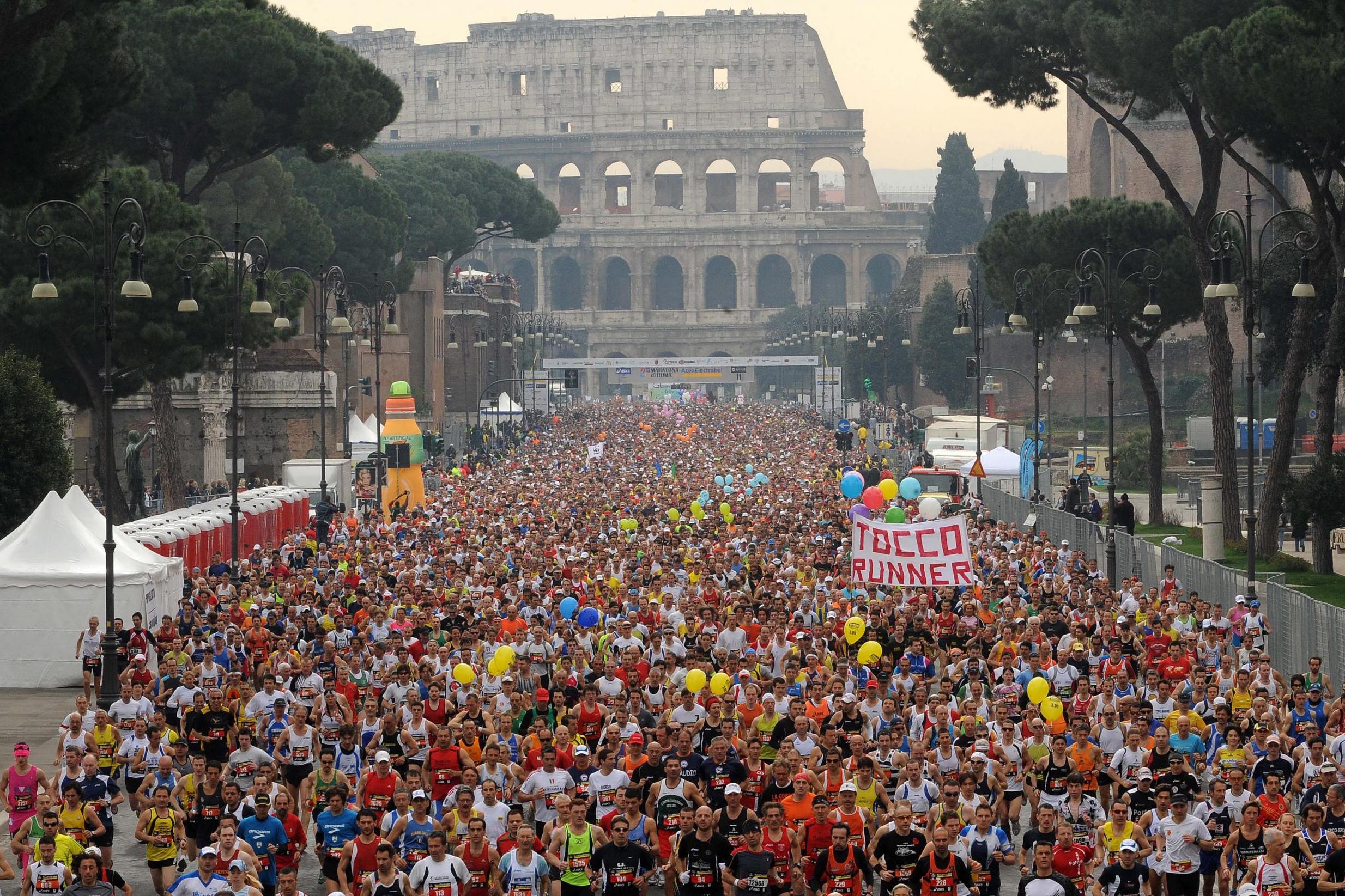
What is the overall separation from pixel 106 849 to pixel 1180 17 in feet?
83.9

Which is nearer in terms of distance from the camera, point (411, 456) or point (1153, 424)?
point (1153, 424)

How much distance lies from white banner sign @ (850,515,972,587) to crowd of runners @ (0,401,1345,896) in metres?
0.35

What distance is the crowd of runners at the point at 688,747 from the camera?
38.5 feet

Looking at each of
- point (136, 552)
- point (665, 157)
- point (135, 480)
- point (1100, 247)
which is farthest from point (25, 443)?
point (665, 157)

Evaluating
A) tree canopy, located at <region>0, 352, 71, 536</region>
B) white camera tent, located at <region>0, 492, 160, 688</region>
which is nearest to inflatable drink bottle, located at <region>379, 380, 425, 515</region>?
tree canopy, located at <region>0, 352, 71, 536</region>

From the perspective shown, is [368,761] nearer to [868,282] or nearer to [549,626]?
[549,626]

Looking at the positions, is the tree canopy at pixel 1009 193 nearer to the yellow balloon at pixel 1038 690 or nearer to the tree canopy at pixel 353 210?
the tree canopy at pixel 353 210

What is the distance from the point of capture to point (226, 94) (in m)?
41.0

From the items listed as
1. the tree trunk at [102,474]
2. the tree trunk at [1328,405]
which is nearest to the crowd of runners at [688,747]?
the tree trunk at [1328,405]

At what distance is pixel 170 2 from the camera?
4234 centimetres

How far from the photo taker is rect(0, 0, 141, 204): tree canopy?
20.1m

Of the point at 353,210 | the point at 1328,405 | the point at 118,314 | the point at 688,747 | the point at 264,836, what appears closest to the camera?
the point at 264,836

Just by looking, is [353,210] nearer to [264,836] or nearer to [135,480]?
[135,480]

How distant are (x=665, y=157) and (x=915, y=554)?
465ft
